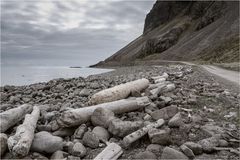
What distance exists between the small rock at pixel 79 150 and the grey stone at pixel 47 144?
0.37 meters

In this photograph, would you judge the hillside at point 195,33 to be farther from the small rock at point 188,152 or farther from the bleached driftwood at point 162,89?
the small rock at point 188,152

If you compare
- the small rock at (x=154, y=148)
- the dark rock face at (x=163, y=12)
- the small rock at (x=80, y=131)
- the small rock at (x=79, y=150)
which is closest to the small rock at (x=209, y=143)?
the small rock at (x=154, y=148)

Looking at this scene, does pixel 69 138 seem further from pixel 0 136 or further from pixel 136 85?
pixel 136 85

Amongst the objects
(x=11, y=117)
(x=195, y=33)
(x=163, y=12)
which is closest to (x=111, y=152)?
(x=11, y=117)

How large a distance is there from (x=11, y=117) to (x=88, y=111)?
200 cm

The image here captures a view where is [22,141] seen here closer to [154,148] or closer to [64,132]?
[64,132]

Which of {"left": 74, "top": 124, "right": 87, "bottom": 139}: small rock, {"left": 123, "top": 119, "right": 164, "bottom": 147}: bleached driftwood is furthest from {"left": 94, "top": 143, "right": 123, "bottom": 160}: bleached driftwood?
{"left": 74, "top": 124, "right": 87, "bottom": 139}: small rock

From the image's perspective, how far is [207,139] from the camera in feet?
21.5

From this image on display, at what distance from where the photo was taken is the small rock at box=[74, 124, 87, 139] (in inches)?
285

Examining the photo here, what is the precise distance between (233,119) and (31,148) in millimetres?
5001

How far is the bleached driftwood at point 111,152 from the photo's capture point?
6.11 meters

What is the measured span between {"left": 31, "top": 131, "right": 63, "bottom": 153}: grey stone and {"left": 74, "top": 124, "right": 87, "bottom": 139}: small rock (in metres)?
0.45

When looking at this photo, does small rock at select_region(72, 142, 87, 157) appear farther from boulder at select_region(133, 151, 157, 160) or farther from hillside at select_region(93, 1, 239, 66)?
hillside at select_region(93, 1, 239, 66)

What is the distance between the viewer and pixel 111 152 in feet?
20.5
